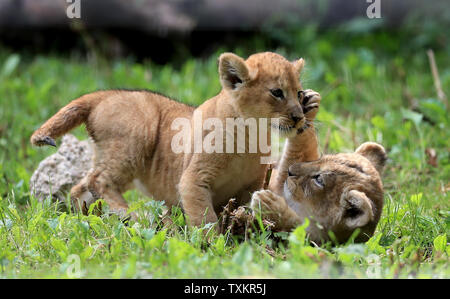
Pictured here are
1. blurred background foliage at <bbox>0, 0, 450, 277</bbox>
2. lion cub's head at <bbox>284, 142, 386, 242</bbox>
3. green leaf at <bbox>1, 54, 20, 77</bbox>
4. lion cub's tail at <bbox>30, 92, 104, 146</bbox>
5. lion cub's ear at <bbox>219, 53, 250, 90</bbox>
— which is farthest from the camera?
green leaf at <bbox>1, 54, 20, 77</bbox>

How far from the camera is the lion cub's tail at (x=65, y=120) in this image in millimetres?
5309

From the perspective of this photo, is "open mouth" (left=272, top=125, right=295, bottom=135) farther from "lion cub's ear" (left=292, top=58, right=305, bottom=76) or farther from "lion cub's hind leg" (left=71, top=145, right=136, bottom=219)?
"lion cub's hind leg" (left=71, top=145, right=136, bottom=219)

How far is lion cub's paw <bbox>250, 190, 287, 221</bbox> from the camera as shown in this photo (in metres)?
4.69

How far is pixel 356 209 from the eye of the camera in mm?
4645

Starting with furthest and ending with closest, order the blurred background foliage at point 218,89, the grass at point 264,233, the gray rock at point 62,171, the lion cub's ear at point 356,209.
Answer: the gray rock at point 62,171 < the lion cub's ear at point 356,209 < the blurred background foliage at point 218,89 < the grass at point 264,233

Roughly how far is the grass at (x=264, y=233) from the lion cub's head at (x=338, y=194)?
7.0 inches

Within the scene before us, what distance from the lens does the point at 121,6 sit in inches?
395

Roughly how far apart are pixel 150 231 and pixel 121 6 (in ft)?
20.7

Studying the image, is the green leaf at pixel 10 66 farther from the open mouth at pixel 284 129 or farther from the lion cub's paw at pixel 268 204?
the lion cub's paw at pixel 268 204

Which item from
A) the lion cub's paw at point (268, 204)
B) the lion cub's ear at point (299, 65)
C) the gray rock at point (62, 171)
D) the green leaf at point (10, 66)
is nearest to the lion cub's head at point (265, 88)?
the lion cub's ear at point (299, 65)

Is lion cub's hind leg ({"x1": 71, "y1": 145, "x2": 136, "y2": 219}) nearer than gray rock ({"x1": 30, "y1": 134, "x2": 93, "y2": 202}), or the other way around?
lion cub's hind leg ({"x1": 71, "y1": 145, "x2": 136, "y2": 219})

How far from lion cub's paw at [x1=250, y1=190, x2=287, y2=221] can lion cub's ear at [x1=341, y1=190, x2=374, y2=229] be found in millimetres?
430

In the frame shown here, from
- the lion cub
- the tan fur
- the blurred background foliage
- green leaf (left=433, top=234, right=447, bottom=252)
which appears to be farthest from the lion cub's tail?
green leaf (left=433, top=234, right=447, bottom=252)

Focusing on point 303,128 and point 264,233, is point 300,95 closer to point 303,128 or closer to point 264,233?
point 303,128
